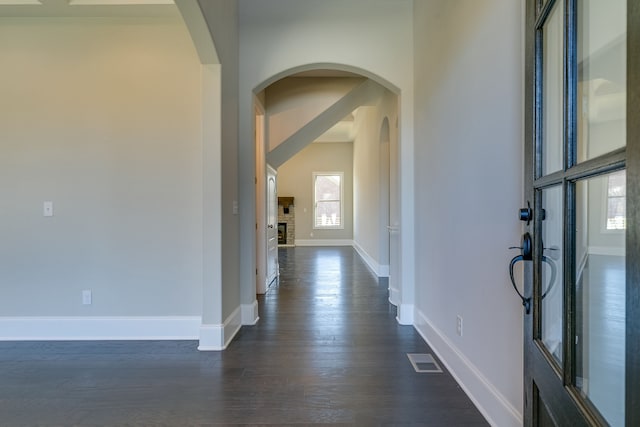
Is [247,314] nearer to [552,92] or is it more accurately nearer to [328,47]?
[328,47]

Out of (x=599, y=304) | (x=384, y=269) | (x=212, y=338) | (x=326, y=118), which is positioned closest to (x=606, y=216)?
(x=599, y=304)

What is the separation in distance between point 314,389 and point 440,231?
1.40m

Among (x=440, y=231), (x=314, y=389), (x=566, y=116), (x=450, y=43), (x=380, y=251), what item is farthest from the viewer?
(x=380, y=251)

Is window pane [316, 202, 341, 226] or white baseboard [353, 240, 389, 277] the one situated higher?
window pane [316, 202, 341, 226]

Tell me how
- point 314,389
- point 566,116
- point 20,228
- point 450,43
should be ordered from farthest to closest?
point 20,228
point 450,43
point 314,389
point 566,116

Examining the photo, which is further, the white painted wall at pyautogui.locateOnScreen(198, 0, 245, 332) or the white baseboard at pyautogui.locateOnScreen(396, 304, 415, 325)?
the white baseboard at pyautogui.locateOnScreen(396, 304, 415, 325)

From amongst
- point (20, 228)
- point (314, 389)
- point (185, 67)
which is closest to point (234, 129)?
point (185, 67)

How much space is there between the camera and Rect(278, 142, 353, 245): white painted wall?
1077cm

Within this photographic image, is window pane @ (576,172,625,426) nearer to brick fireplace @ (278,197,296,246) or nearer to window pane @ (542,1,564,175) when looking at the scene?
window pane @ (542,1,564,175)

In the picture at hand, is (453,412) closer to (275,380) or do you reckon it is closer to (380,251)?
(275,380)

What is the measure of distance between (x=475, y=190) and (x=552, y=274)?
2.96 ft

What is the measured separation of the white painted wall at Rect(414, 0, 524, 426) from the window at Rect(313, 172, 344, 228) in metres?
7.98

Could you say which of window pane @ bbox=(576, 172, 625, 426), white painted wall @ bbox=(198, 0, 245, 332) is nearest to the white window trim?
window pane @ bbox=(576, 172, 625, 426)

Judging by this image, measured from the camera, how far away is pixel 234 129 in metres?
3.07
